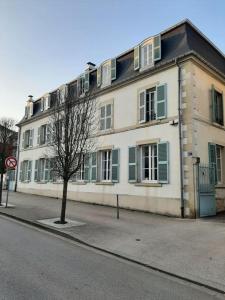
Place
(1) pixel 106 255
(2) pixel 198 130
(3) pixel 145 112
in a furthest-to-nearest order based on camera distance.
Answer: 1. (3) pixel 145 112
2. (2) pixel 198 130
3. (1) pixel 106 255

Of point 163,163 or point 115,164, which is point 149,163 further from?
point 115,164

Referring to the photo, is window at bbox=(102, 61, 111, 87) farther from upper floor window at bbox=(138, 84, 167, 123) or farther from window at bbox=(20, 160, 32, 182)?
window at bbox=(20, 160, 32, 182)

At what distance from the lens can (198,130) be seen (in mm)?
12375

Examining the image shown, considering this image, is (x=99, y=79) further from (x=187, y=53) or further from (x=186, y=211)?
(x=186, y=211)

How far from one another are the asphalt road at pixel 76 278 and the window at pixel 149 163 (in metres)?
6.76

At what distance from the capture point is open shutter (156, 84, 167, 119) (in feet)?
42.1

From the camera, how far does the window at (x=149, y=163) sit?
13.2 metres

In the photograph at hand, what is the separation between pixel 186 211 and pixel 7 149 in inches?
414

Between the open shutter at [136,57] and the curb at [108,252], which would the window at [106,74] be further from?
the curb at [108,252]

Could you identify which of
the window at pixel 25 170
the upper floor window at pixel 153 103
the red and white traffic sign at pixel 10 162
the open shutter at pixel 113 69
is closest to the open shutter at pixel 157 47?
the upper floor window at pixel 153 103

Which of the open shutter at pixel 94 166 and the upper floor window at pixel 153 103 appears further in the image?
the open shutter at pixel 94 166

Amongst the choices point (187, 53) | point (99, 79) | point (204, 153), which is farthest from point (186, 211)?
point (99, 79)

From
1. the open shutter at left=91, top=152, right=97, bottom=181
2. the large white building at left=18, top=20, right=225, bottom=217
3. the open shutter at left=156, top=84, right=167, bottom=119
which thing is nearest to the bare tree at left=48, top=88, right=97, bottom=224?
the large white building at left=18, top=20, right=225, bottom=217

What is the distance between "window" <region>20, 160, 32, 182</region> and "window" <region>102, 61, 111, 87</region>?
33.2 ft
